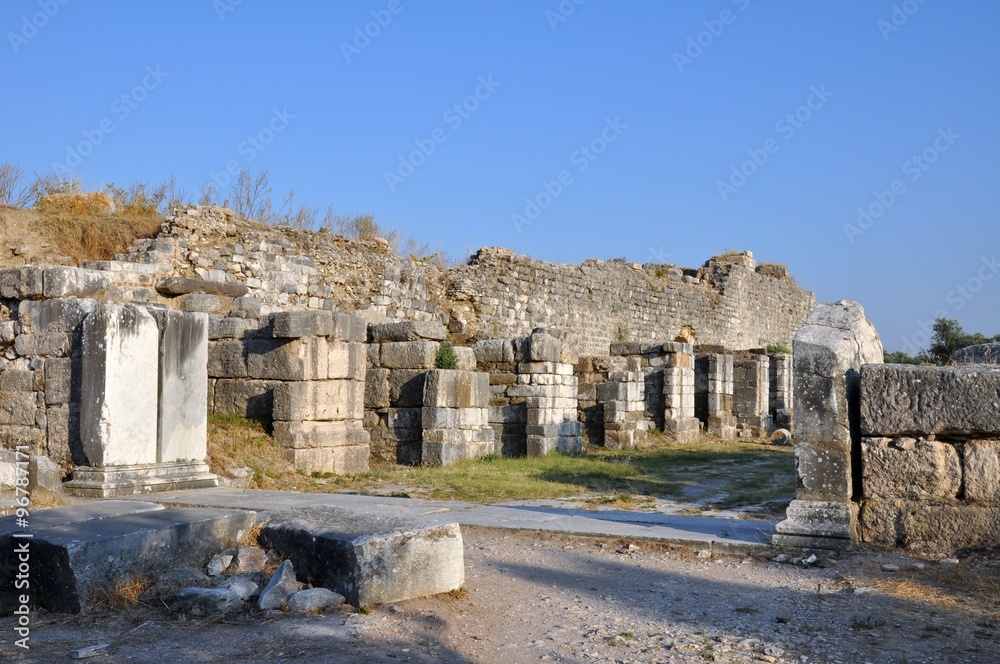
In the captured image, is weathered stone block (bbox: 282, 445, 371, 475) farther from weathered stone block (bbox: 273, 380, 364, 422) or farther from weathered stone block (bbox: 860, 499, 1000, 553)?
weathered stone block (bbox: 860, 499, 1000, 553)

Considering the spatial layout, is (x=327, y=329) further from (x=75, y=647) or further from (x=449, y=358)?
(x=75, y=647)

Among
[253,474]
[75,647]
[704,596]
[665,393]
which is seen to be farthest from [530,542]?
[665,393]

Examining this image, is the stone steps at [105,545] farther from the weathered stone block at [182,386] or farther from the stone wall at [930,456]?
the stone wall at [930,456]

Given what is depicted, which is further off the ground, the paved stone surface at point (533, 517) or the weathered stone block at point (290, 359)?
the weathered stone block at point (290, 359)

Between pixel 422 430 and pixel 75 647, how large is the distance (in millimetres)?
8098

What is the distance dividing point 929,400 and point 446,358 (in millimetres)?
7505

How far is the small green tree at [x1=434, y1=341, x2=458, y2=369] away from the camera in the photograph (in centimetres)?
1228

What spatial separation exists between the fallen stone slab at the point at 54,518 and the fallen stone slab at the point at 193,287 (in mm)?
8677

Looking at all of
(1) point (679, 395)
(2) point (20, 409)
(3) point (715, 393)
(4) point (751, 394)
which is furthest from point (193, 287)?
(4) point (751, 394)

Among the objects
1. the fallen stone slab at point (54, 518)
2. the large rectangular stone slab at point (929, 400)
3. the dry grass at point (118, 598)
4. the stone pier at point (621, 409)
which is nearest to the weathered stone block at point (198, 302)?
the stone pier at point (621, 409)

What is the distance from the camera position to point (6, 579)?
484 cm

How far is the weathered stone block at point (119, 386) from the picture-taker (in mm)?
7863

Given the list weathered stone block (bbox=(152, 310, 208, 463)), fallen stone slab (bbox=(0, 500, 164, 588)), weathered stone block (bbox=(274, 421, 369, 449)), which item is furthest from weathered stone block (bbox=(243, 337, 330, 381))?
fallen stone slab (bbox=(0, 500, 164, 588))

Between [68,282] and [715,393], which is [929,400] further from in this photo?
[715,393]
